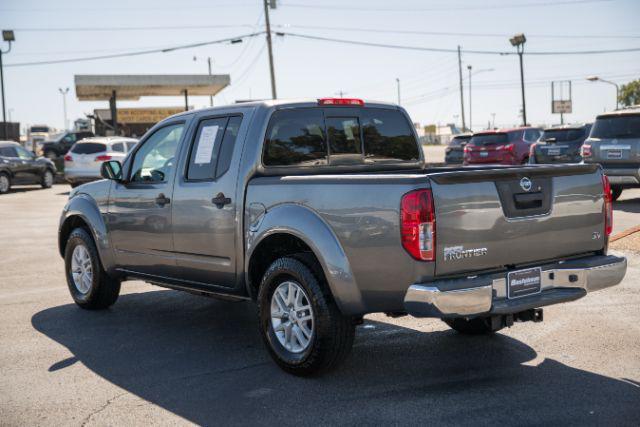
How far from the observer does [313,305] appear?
5078 mm

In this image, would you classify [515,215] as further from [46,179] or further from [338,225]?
[46,179]

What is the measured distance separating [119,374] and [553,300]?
→ 3026 mm

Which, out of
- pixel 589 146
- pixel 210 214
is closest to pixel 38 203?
pixel 589 146

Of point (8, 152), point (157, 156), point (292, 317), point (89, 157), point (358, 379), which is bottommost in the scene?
point (358, 379)

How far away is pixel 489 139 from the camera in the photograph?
76.5 ft

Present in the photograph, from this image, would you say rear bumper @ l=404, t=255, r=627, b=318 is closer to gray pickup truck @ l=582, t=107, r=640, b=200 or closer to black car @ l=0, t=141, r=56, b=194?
gray pickup truck @ l=582, t=107, r=640, b=200

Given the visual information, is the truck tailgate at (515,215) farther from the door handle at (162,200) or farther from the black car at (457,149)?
the black car at (457,149)

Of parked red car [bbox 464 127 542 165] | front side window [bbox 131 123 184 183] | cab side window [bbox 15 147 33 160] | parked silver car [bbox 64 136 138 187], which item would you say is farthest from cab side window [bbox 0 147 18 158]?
front side window [bbox 131 123 184 183]

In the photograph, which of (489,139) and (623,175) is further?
(489,139)

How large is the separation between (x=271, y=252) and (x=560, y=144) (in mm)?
14704

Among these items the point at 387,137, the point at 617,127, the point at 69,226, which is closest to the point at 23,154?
the point at 617,127

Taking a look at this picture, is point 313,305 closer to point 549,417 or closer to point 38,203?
point 549,417

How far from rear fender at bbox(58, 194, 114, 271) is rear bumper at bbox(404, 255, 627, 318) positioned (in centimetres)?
383

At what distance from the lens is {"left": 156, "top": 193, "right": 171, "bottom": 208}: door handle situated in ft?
21.4
